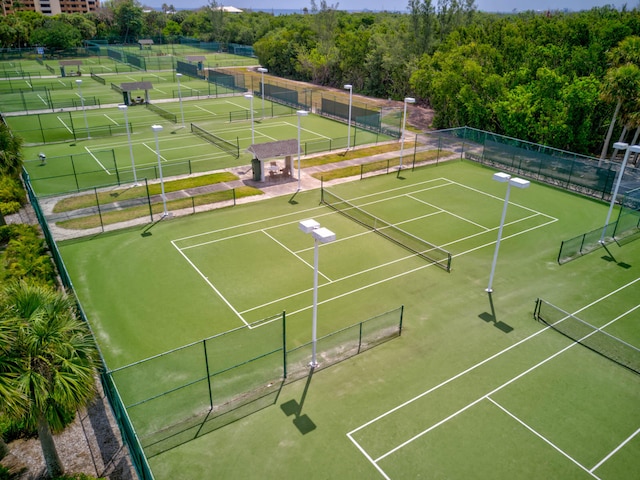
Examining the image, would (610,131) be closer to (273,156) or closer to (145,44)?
(273,156)

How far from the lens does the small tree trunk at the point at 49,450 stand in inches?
490

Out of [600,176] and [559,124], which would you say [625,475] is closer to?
[600,176]

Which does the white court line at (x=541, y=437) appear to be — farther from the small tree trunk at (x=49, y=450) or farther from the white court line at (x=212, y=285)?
the small tree trunk at (x=49, y=450)

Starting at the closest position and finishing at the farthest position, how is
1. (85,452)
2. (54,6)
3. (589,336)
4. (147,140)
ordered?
(85,452)
(589,336)
(147,140)
(54,6)

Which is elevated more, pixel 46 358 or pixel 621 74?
pixel 621 74

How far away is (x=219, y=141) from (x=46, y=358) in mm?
35884

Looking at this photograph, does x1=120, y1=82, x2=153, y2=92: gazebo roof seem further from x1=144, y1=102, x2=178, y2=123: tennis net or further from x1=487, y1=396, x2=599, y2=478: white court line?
x1=487, y1=396, x2=599, y2=478: white court line

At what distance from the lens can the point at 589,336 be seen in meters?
20.0

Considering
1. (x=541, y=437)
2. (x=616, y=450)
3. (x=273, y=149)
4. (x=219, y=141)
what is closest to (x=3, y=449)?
(x=541, y=437)

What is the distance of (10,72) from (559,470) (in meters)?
91.7

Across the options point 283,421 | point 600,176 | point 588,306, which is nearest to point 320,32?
point 600,176

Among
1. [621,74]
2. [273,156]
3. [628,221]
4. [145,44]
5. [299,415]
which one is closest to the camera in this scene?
[299,415]

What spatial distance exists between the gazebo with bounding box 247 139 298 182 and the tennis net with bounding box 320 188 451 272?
4.34 metres

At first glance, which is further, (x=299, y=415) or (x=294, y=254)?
(x=294, y=254)
